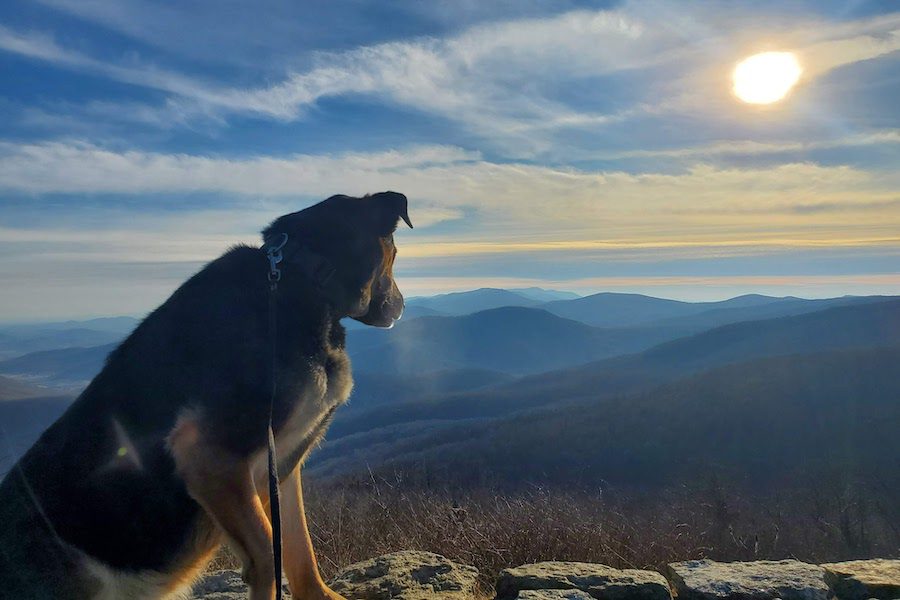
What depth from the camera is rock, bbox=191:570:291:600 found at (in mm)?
4809

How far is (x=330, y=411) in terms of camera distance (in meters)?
4.04

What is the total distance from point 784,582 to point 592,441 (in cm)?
7902

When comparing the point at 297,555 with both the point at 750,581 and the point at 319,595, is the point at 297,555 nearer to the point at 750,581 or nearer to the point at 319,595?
the point at 319,595

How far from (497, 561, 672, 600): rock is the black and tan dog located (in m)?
2.02

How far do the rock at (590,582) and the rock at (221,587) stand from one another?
1.58 m

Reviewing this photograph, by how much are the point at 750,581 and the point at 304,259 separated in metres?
3.79

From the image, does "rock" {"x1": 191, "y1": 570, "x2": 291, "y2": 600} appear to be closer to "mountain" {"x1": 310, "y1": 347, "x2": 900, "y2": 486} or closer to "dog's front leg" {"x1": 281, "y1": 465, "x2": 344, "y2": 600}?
"dog's front leg" {"x1": 281, "y1": 465, "x2": 344, "y2": 600}

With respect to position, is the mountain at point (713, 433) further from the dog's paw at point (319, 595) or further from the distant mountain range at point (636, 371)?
the dog's paw at point (319, 595)

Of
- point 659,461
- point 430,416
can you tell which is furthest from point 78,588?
point 430,416

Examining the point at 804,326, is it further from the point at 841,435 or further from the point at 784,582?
the point at 784,582

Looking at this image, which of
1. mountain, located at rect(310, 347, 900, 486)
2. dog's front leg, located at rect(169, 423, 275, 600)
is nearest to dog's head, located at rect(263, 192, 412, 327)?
dog's front leg, located at rect(169, 423, 275, 600)

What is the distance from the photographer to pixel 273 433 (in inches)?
137

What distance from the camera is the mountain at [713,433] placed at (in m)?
68.8

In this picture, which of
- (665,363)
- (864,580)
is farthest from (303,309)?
(665,363)
